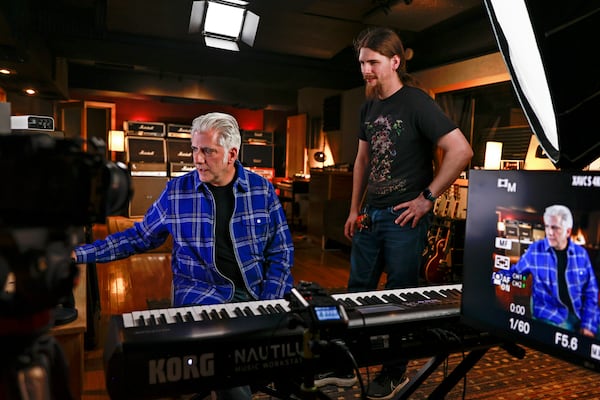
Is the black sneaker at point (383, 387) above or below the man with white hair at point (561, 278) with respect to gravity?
below

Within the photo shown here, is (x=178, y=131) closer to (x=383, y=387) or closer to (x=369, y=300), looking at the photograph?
(x=383, y=387)

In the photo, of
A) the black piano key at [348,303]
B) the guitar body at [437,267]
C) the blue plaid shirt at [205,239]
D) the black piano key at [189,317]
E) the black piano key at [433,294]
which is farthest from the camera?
the guitar body at [437,267]

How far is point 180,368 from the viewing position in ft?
3.20

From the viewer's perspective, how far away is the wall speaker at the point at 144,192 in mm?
9164

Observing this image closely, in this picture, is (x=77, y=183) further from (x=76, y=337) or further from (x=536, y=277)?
(x=76, y=337)

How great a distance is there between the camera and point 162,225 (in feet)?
5.80

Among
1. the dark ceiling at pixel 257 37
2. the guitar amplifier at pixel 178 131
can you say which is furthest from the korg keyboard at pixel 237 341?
the guitar amplifier at pixel 178 131

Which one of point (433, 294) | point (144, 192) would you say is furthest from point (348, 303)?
point (144, 192)

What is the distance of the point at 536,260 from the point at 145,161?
945 cm

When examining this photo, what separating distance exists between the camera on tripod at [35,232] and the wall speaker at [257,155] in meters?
10.4

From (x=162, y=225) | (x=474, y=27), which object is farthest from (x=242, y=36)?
(x=162, y=225)

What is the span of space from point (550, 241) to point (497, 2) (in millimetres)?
557

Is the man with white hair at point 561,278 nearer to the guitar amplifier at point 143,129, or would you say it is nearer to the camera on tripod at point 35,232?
the camera on tripod at point 35,232

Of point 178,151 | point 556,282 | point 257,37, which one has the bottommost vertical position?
point 556,282
